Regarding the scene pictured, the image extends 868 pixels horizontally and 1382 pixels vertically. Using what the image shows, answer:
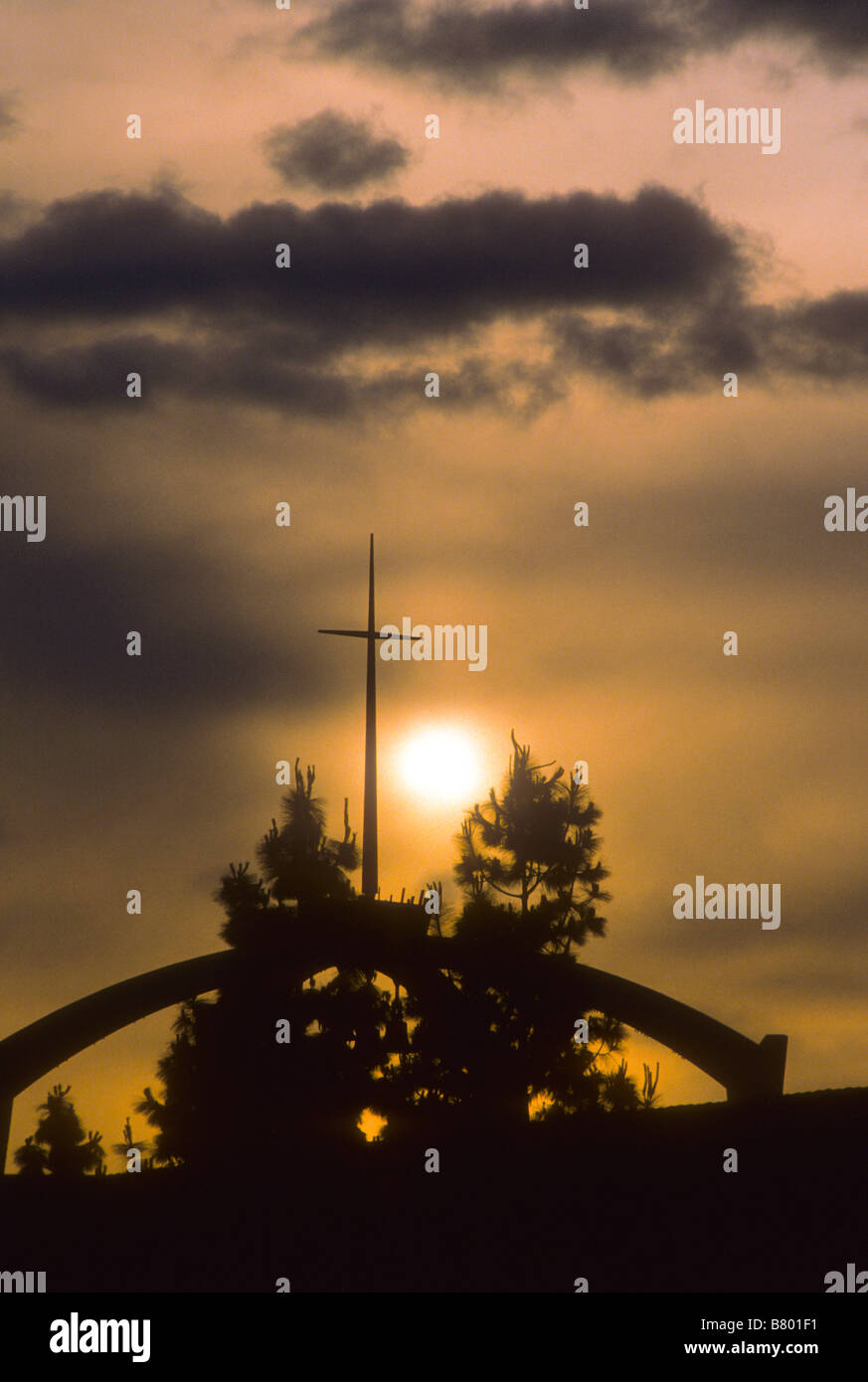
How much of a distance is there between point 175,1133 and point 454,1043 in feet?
22.7

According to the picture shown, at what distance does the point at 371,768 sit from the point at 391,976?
50.5ft

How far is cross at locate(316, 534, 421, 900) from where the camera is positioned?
56500 mm

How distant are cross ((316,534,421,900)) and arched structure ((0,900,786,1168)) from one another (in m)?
5.08

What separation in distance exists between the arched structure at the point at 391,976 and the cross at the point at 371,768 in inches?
200

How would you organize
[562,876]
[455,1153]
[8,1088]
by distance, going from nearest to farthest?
1. [455,1153]
2. [8,1088]
3. [562,876]

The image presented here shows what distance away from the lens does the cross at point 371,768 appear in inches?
2224

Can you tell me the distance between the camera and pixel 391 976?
46.8 metres

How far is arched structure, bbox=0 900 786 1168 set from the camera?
153 feet

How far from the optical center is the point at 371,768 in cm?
6147

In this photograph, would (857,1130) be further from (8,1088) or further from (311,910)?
(8,1088)

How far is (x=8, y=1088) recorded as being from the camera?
50.4 metres

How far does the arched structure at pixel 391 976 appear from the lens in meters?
46.5
